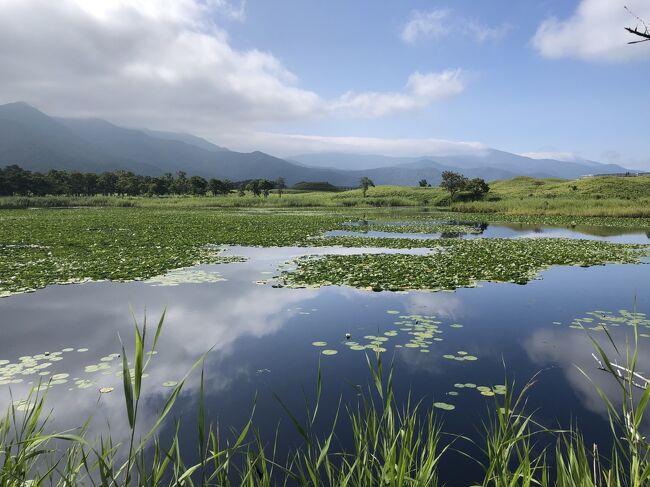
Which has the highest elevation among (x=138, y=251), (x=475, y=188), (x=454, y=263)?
(x=475, y=188)

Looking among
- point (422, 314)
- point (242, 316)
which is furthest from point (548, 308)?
point (242, 316)

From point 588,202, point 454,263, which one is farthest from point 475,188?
point 454,263

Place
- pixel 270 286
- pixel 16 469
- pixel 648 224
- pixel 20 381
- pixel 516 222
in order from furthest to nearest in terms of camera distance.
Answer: pixel 516 222, pixel 648 224, pixel 270 286, pixel 20 381, pixel 16 469

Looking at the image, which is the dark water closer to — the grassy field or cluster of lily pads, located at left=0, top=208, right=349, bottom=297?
cluster of lily pads, located at left=0, top=208, right=349, bottom=297

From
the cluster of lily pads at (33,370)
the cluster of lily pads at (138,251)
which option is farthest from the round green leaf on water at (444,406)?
the cluster of lily pads at (138,251)

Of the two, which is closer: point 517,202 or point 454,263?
point 454,263

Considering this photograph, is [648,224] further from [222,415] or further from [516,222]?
[222,415]

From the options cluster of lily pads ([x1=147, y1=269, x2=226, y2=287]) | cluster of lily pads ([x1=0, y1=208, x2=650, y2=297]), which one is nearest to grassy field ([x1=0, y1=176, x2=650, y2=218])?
cluster of lily pads ([x1=0, y1=208, x2=650, y2=297])

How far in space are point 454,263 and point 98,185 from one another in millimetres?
156654

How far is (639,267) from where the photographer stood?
19078mm

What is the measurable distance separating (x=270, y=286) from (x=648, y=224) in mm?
45492

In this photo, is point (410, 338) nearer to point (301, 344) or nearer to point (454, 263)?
point (301, 344)

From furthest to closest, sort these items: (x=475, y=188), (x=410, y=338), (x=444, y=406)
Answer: (x=475, y=188) < (x=410, y=338) < (x=444, y=406)

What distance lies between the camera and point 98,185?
147 m
